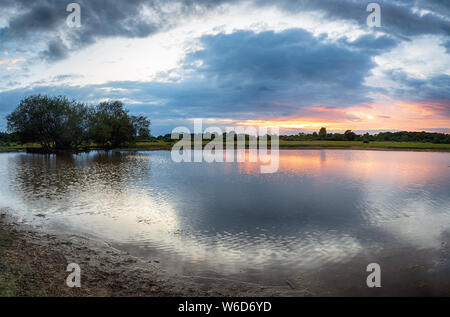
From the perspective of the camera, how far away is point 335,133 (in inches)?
7160

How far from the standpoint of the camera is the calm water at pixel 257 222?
10.4 meters

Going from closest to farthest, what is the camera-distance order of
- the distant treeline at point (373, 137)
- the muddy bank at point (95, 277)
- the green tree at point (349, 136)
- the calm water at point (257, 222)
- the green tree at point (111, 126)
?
the muddy bank at point (95, 277), the calm water at point (257, 222), the green tree at point (111, 126), the distant treeline at point (373, 137), the green tree at point (349, 136)

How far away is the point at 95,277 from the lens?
873 centimetres

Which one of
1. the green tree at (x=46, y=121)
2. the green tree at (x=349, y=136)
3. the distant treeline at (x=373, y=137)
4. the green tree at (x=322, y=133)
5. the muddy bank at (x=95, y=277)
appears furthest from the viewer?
the green tree at (x=322, y=133)

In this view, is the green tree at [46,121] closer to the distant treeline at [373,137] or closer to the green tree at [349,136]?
the distant treeline at [373,137]

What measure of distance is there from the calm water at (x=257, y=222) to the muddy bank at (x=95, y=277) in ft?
2.32

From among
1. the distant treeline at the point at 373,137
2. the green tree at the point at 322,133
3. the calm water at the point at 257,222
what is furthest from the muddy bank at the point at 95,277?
the green tree at the point at 322,133

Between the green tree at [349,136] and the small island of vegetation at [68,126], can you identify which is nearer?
the small island of vegetation at [68,126]

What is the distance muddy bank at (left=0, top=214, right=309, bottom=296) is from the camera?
7703 millimetres

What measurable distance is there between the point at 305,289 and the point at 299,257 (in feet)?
7.74

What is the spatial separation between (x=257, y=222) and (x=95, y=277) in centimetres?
834
